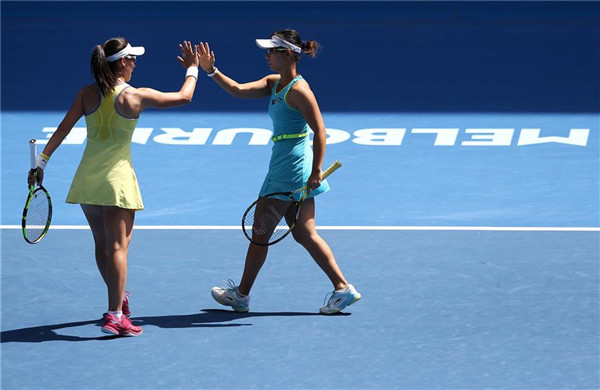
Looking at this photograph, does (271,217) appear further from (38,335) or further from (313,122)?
(38,335)

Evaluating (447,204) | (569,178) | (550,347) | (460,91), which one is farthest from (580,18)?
(550,347)

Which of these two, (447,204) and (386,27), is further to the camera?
(386,27)

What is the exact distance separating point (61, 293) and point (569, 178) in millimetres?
4999

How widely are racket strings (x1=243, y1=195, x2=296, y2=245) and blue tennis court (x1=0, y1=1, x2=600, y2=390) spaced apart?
19.5 inches

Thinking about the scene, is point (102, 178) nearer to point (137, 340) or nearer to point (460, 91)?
point (137, 340)

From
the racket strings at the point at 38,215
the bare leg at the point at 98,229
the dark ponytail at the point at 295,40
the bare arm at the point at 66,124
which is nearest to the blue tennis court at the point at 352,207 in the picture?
the bare leg at the point at 98,229

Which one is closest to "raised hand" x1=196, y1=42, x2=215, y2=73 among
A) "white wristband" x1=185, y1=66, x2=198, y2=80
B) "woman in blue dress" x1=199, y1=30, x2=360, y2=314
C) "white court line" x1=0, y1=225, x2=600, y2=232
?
"woman in blue dress" x1=199, y1=30, x2=360, y2=314

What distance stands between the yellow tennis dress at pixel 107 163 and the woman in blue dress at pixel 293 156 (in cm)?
76

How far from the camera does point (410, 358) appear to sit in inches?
268

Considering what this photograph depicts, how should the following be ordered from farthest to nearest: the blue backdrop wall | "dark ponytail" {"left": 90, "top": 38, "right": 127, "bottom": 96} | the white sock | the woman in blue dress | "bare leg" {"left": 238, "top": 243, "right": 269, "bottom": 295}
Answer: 1. the blue backdrop wall
2. "bare leg" {"left": 238, "top": 243, "right": 269, "bottom": 295}
3. the woman in blue dress
4. the white sock
5. "dark ponytail" {"left": 90, "top": 38, "right": 127, "bottom": 96}

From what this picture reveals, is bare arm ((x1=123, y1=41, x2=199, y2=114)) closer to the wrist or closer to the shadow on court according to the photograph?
the wrist

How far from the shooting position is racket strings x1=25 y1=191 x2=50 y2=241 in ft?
24.2

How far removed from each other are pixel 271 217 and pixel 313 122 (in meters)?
0.67

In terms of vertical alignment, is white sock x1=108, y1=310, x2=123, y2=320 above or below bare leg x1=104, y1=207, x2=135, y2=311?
below
